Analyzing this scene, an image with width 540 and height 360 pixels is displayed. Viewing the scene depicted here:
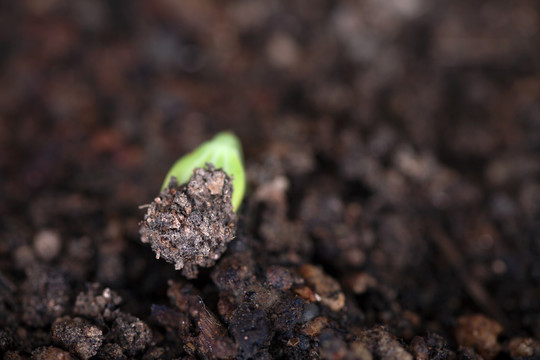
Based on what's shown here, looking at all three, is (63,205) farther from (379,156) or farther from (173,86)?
(379,156)

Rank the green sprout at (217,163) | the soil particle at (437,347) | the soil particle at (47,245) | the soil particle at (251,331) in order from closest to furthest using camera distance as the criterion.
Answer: the soil particle at (251,331)
the soil particle at (437,347)
the green sprout at (217,163)
the soil particle at (47,245)

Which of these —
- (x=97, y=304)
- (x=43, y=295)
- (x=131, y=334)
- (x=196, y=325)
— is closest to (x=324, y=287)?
(x=196, y=325)

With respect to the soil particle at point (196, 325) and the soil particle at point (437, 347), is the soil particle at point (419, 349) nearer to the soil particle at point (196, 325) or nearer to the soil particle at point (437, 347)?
the soil particle at point (437, 347)

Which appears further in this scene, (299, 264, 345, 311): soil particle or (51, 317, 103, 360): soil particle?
(299, 264, 345, 311): soil particle

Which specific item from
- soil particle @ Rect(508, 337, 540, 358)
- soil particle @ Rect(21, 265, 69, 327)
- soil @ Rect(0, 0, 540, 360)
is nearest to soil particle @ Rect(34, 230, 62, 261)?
soil @ Rect(0, 0, 540, 360)

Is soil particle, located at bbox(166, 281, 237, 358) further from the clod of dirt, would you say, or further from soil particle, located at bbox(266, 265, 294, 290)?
soil particle, located at bbox(266, 265, 294, 290)

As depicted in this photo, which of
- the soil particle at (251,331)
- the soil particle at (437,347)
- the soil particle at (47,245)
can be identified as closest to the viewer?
the soil particle at (251,331)

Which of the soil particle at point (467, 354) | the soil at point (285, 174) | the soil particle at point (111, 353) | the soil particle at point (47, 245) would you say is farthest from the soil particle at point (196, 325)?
the soil particle at point (467, 354)

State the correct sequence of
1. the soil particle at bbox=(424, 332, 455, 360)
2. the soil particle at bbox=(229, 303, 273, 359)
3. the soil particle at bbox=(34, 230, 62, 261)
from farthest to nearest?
the soil particle at bbox=(34, 230, 62, 261) < the soil particle at bbox=(424, 332, 455, 360) < the soil particle at bbox=(229, 303, 273, 359)
